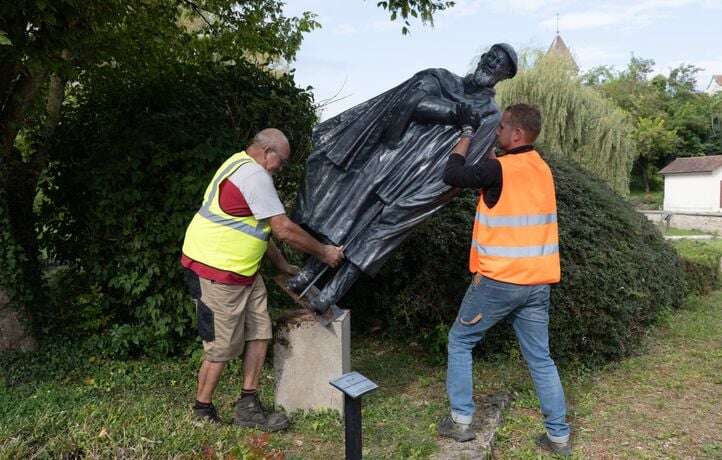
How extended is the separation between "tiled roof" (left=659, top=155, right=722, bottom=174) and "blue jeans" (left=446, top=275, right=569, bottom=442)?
1506 inches

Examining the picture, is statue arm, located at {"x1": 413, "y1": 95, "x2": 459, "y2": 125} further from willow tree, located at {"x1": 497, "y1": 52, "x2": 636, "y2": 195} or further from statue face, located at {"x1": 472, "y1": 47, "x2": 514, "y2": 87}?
willow tree, located at {"x1": 497, "y1": 52, "x2": 636, "y2": 195}

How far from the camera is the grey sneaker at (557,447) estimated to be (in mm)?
3422

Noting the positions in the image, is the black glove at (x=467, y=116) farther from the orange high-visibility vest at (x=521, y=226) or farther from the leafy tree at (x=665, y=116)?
the leafy tree at (x=665, y=116)

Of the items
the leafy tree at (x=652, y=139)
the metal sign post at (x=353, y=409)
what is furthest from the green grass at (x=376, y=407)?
the leafy tree at (x=652, y=139)

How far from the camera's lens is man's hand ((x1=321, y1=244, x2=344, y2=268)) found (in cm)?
371

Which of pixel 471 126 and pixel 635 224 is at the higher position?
pixel 471 126

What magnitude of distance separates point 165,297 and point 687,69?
54706 mm

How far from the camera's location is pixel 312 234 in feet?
12.8

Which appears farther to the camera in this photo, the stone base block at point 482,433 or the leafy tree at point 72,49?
the leafy tree at point 72,49

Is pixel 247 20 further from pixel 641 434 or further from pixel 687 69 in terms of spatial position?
pixel 687 69

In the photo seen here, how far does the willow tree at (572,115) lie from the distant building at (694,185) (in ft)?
54.0

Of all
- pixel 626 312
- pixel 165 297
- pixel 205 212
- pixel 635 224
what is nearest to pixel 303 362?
pixel 205 212

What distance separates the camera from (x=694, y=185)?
122 ft

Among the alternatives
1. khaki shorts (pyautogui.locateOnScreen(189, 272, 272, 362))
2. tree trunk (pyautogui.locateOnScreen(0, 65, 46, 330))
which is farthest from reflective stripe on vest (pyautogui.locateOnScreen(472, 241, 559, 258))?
tree trunk (pyautogui.locateOnScreen(0, 65, 46, 330))
